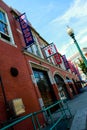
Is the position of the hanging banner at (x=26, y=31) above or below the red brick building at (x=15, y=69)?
above

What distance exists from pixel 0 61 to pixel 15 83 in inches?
52.4

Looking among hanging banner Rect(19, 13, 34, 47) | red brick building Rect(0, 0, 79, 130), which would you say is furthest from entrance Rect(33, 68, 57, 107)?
hanging banner Rect(19, 13, 34, 47)

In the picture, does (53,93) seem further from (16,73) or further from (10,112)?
(10,112)

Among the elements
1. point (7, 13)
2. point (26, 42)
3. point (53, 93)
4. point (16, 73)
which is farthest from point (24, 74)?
point (53, 93)

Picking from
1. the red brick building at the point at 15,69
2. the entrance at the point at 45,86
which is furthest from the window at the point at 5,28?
the entrance at the point at 45,86

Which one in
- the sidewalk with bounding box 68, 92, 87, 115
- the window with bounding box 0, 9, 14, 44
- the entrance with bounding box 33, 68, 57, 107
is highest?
the window with bounding box 0, 9, 14, 44

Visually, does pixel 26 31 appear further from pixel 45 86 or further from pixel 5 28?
pixel 45 86

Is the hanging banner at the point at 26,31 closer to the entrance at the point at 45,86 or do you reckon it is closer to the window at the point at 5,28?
the window at the point at 5,28

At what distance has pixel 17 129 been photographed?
6.69 meters

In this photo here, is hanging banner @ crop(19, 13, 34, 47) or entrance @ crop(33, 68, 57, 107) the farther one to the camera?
entrance @ crop(33, 68, 57, 107)

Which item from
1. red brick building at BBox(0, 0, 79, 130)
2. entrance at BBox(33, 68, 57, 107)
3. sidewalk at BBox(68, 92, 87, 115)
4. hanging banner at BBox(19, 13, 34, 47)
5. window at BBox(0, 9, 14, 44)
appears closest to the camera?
red brick building at BBox(0, 0, 79, 130)

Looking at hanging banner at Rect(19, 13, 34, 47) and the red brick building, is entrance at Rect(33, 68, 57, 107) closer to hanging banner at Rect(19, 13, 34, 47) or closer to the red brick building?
the red brick building

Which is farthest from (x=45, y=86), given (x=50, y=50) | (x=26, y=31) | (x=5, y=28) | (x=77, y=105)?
Answer: (x=5, y=28)

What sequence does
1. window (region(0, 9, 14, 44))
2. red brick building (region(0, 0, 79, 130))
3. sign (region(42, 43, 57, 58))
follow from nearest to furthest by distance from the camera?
red brick building (region(0, 0, 79, 130)), window (region(0, 9, 14, 44)), sign (region(42, 43, 57, 58))
